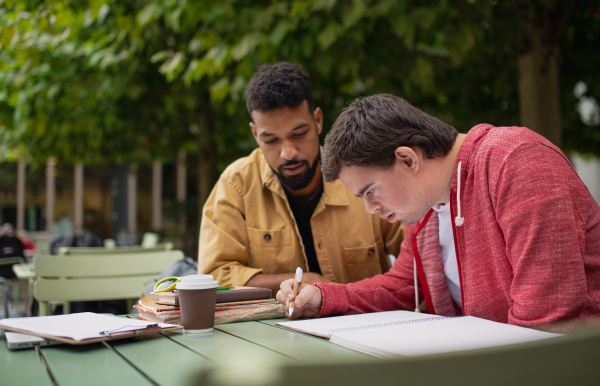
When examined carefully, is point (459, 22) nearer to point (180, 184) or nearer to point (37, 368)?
point (37, 368)

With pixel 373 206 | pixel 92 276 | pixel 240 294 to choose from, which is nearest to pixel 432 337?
pixel 373 206

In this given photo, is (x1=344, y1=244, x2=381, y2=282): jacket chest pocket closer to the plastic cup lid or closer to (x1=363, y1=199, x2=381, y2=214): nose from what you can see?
(x1=363, y1=199, x2=381, y2=214): nose

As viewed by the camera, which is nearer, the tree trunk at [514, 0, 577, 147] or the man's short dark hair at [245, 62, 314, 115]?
the man's short dark hair at [245, 62, 314, 115]

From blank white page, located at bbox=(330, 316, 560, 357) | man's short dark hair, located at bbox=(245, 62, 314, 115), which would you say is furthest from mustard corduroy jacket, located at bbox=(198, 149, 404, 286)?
blank white page, located at bbox=(330, 316, 560, 357)

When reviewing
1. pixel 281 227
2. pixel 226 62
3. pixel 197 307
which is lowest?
pixel 197 307

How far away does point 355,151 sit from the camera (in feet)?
4.51

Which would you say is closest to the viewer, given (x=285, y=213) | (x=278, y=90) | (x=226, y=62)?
(x=278, y=90)

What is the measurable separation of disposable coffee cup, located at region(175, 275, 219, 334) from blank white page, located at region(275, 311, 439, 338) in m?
0.23

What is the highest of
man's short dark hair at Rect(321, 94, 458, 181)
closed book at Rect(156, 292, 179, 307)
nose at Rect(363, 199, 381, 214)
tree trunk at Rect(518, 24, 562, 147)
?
tree trunk at Rect(518, 24, 562, 147)

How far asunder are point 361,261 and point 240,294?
3.09 feet

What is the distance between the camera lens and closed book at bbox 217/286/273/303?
1551mm

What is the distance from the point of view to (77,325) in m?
1.26

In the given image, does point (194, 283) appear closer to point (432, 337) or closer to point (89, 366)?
point (89, 366)

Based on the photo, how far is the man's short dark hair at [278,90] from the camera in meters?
2.12
